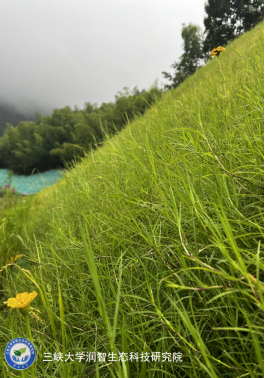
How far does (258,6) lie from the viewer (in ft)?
32.0

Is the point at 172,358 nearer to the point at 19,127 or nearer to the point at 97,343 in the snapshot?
the point at 97,343

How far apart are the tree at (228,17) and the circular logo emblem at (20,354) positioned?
11004mm

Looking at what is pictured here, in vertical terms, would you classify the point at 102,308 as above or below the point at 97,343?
above

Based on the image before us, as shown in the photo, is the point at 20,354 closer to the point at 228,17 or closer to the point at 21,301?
the point at 21,301

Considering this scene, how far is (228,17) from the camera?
→ 991 cm

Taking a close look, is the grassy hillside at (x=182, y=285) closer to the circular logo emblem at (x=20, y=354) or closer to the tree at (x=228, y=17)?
the circular logo emblem at (x=20, y=354)

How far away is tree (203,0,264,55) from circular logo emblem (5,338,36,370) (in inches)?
433

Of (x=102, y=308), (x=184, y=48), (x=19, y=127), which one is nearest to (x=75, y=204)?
→ (x=102, y=308)

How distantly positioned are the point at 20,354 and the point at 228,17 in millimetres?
13592

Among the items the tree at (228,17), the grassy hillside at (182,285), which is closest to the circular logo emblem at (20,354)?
the grassy hillside at (182,285)

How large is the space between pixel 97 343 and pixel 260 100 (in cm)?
92

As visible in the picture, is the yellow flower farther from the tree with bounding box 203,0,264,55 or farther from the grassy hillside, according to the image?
the tree with bounding box 203,0,264,55

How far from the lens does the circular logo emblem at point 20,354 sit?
500mm

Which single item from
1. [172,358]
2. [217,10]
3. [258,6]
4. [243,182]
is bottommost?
[172,358]
